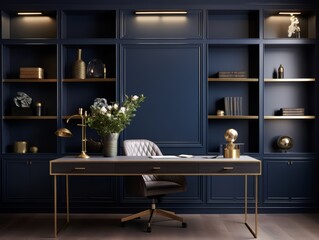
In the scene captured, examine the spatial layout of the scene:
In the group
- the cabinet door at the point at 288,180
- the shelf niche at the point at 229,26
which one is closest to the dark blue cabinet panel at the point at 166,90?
the shelf niche at the point at 229,26

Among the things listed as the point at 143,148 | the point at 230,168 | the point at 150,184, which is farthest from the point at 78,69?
the point at 230,168

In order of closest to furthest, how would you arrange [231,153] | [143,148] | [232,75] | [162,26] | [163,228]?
1. [231,153]
2. [163,228]
3. [143,148]
4. [232,75]
5. [162,26]

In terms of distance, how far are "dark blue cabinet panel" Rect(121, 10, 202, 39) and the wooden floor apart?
2.38 m

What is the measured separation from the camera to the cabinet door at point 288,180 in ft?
19.6

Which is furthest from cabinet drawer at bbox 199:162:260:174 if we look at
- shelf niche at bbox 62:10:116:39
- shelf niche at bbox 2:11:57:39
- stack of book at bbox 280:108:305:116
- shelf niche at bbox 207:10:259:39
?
shelf niche at bbox 2:11:57:39

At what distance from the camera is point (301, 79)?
5996 millimetres

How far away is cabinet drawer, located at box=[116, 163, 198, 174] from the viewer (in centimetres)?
468

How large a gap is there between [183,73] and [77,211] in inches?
89.3

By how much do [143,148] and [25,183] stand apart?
→ 1677mm

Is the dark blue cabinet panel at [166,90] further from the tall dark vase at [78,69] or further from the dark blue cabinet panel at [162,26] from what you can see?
the tall dark vase at [78,69]

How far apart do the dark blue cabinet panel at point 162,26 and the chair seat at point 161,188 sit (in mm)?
2067

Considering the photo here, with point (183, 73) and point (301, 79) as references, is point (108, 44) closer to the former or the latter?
point (183, 73)

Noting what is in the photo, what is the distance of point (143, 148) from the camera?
557 centimetres

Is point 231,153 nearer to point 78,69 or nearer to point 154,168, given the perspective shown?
point 154,168
